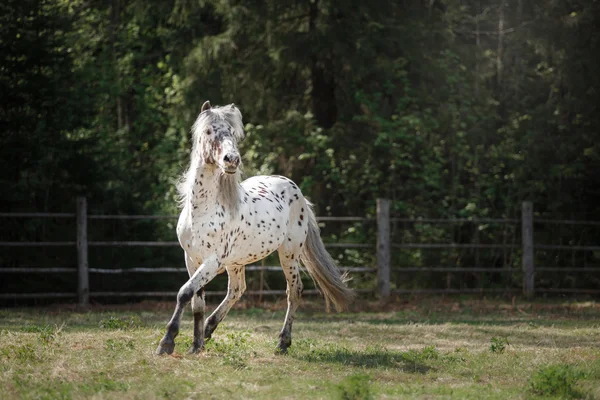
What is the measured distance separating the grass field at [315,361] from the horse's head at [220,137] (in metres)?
1.45

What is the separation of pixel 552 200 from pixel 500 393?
10435 millimetres

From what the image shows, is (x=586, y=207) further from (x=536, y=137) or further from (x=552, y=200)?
(x=536, y=137)

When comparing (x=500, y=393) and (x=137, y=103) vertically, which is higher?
(x=137, y=103)

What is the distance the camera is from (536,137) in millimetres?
14953

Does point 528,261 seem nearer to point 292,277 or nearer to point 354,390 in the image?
point 292,277

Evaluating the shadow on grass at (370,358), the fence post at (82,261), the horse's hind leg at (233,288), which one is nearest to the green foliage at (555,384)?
the shadow on grass at (370,358)

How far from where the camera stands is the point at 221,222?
6.30 meters

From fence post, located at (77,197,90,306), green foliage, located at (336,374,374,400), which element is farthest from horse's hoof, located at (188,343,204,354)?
fence post, located at (77,197,90,306)

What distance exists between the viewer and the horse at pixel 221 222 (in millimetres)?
6102

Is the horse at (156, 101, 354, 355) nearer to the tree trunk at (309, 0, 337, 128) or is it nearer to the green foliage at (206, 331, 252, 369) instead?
the green foliage at (206, 331, 252, 369)

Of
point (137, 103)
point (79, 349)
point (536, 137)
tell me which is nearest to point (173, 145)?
point (137, 103)

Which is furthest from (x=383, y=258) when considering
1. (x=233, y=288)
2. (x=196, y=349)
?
(x=196, y=349)

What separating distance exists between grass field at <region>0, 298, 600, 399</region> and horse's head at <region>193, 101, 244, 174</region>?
1448 millimetres

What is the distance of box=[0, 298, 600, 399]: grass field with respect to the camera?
16.1ft
